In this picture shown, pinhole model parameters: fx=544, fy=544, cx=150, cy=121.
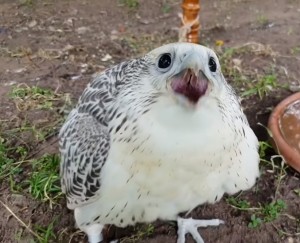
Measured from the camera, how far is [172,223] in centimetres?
324

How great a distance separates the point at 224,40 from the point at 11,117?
208 centimetres

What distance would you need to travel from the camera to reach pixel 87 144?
2.64 m

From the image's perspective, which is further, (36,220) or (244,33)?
(244,33)

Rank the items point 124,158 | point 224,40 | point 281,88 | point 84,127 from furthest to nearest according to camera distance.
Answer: point 224,40 < point 281,88 < point 84,127 < point 124,158

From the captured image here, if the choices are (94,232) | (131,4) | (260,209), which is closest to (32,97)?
(94,232)

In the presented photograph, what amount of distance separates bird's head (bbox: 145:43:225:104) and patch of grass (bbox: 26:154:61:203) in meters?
1.37

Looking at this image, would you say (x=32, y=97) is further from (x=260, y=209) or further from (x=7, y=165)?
(x=260, y=209)

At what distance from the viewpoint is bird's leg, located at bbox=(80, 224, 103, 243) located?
2.93 meters

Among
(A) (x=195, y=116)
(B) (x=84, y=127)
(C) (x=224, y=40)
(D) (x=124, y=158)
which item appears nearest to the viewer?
(A) (x=195, y=116)

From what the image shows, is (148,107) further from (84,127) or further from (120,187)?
(84,127)

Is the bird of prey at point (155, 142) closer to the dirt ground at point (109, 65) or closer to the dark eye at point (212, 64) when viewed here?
the dark eye at point (212, 64)

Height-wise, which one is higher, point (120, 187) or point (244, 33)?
point (120, 187)

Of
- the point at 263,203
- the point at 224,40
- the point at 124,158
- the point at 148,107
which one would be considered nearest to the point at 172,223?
the point at 263,203

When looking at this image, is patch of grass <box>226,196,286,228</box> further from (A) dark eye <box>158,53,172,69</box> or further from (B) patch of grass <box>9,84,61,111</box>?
(B) patch of grass <box>9,84,61,111</box>
